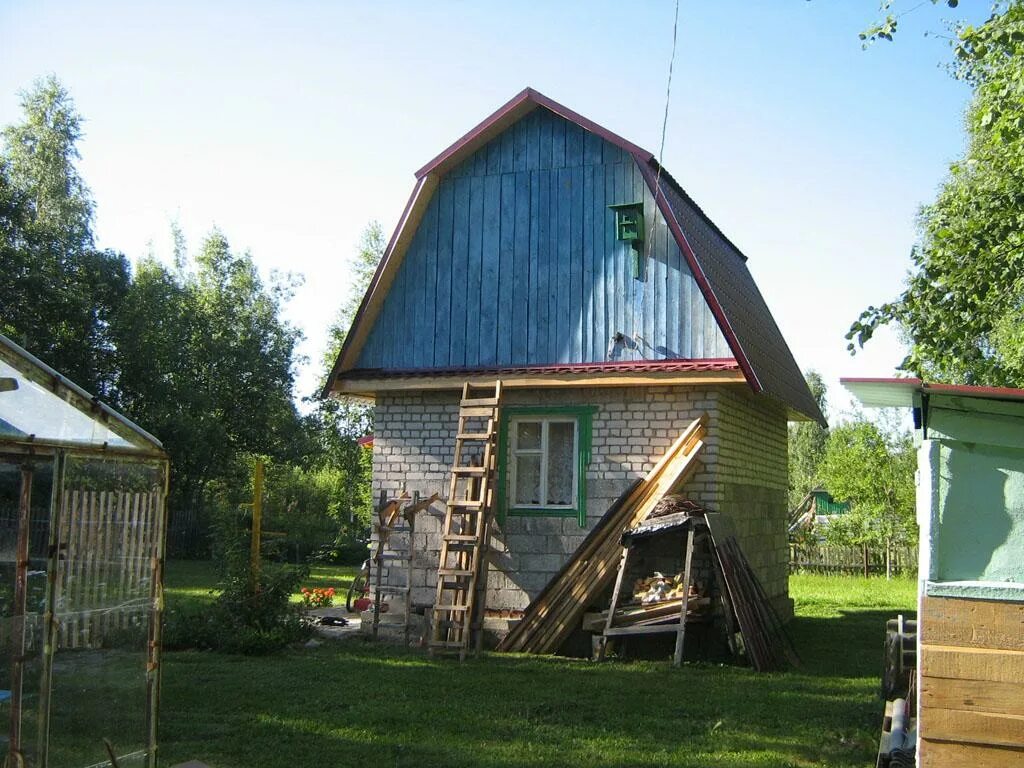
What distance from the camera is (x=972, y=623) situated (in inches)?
200

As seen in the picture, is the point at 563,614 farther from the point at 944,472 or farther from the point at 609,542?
the point at 944,472

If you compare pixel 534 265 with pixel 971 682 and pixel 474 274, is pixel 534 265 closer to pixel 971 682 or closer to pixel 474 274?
pixel 474 274

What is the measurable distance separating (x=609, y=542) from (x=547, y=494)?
122 cm

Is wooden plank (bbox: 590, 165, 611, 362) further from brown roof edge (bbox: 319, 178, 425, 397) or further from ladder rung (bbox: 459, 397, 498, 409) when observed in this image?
brown roof edge (bbox: 319, 178, 425, 397)

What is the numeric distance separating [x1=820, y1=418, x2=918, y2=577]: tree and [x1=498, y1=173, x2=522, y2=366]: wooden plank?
17181 mm

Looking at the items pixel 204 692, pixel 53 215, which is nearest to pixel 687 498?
pixel 204 692

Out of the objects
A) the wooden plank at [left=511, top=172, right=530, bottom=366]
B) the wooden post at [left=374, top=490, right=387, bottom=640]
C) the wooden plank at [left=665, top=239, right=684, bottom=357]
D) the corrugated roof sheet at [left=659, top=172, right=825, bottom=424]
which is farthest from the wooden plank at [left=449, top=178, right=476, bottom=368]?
the corrugated roof sheet at [left=659, top=172, right=825, bottom=424]

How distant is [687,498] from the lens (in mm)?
12422

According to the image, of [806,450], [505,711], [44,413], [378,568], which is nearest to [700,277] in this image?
[378,568]

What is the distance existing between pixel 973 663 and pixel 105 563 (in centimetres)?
530

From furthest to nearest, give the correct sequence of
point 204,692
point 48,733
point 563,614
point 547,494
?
point 547,494, point 563,614, point 204,692, point 48,733

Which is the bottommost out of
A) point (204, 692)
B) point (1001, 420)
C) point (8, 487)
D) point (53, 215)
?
point (204, 692)

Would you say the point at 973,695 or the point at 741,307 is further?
the point at 741,307

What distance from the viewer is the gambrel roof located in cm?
1251
